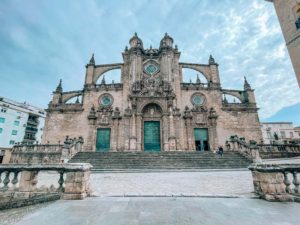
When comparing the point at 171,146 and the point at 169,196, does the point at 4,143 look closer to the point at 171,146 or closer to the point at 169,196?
the point at 171,146

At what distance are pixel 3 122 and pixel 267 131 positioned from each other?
60.1m

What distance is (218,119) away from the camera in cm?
1972

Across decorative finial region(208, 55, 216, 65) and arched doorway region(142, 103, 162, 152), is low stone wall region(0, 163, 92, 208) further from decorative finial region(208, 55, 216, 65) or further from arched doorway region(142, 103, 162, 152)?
decorative finial region(208, 55, 216, 65)

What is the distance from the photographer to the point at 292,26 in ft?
25.0

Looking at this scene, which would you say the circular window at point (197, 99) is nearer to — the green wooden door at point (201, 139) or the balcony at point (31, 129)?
the green wooden door at point (201, 139)

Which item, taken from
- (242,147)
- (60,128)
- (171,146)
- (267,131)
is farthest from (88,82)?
(267,131)

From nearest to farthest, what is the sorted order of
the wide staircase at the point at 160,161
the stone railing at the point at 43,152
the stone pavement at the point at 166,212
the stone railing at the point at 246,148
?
the stone pavement at the point at 166,212 → the wide staircase at the point at 160,161 → the stone railing at the point at 246,148 → the stone railing at the point at 43,152

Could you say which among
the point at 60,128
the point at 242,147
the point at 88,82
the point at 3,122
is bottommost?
the point at 242,147

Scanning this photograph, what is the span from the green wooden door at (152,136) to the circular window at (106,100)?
5.54 metres

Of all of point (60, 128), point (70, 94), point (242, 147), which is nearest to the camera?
point (242, 147)

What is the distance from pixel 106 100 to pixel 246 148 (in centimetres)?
1639

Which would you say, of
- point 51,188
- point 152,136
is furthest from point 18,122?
point 51,188

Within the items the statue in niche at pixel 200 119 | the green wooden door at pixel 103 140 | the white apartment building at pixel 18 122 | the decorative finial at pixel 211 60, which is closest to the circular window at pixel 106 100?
the green wooden door at pixel 103 140

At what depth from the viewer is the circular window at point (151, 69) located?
73.0 feet
